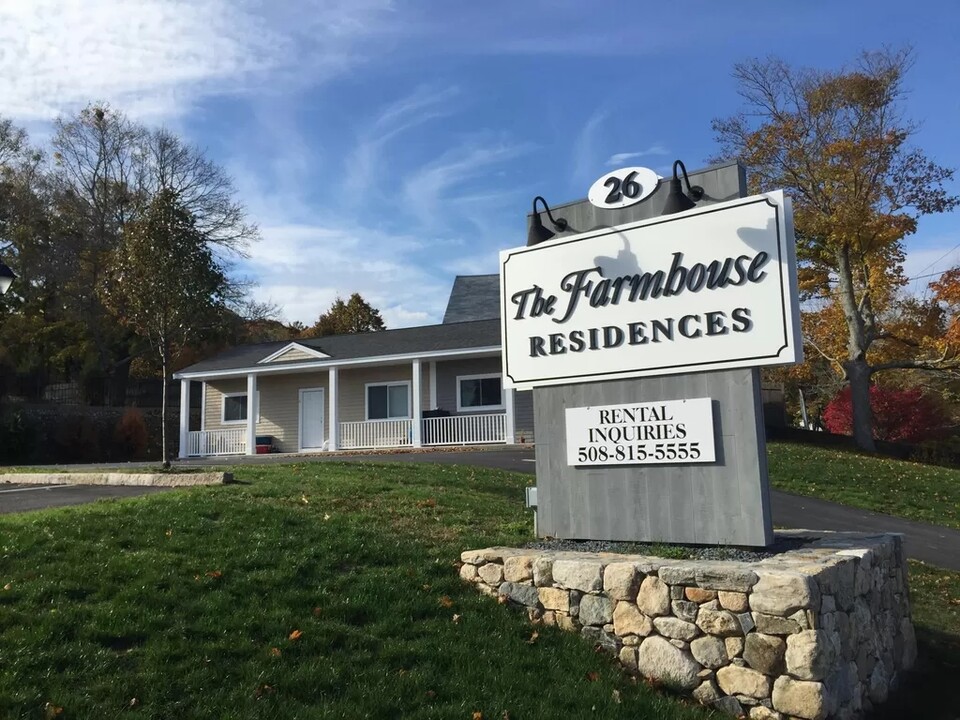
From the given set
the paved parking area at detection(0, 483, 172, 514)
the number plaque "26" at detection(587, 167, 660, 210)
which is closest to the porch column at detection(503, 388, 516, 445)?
the paved parking area at detection(0, 483, 172, 514)

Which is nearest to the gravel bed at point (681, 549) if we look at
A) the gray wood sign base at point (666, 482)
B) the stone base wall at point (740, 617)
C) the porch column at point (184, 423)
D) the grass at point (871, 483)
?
the gray wood sign base at point (666, 482)

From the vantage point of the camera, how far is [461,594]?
19.5ft

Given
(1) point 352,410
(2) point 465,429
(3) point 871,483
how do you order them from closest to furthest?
(3) point 871,483, (2) point 465,429, (1) point 352,410

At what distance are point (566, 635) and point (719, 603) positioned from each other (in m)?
1.15

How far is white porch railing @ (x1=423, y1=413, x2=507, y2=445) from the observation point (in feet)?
68.9

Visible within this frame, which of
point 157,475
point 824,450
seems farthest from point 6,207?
point 824,450

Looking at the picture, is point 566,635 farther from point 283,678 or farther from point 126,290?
point 126,290

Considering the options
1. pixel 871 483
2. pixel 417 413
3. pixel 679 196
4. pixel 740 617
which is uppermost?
pixel 679 196

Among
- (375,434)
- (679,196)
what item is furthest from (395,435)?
(679,196)

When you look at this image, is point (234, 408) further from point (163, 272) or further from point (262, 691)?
point (262, 691)

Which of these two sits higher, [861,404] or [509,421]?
[861,404]

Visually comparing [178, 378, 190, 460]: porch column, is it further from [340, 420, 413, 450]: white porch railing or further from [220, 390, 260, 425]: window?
[340, 420, 413, 450]: white porch railing

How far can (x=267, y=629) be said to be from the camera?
15.9 feet

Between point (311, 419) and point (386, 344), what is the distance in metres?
3.55
